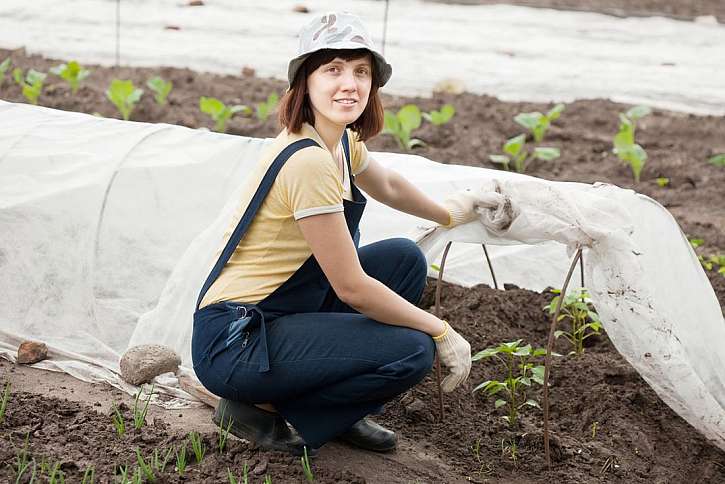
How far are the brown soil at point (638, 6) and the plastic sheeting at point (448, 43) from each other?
0.70 ft

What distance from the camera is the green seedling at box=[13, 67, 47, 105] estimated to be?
5.45 metres

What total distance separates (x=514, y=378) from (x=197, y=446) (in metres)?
0.97

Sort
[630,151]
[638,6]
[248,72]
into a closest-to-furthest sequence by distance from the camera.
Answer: [630,151], [248,72], [638,6]

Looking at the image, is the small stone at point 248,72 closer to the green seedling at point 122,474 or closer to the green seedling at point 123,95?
the green seedling at point 123,95

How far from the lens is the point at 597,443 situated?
270cm

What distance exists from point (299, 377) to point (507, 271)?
1.39m

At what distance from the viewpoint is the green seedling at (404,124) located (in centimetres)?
523

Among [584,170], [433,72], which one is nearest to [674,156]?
[584,170]

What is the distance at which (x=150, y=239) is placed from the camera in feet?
10.7

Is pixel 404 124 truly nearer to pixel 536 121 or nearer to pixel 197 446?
pixel 536 121

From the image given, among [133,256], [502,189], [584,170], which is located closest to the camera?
[502,189]

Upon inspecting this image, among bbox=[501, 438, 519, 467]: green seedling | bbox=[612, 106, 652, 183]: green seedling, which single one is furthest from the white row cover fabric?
bbox=[612, 106, 652, 183]: green seedling

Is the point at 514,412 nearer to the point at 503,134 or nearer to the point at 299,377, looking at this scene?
the point at 299,377

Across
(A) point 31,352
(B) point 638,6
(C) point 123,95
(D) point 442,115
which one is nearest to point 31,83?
(C) point 123,95
